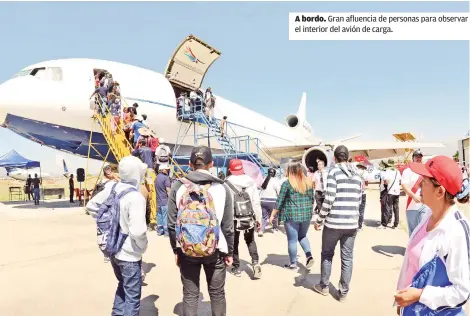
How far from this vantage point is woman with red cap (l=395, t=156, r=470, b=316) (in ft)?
5.03

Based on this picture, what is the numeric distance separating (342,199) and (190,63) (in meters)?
10.4

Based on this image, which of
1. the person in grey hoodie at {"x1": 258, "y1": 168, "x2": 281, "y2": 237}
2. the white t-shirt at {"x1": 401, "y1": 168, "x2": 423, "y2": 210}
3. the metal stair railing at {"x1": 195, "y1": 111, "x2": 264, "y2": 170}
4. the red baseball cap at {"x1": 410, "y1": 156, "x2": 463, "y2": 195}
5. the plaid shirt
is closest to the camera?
the red baseball cap at {"x1": 410, "y1": 156, "x2": 463, "y2": 195}

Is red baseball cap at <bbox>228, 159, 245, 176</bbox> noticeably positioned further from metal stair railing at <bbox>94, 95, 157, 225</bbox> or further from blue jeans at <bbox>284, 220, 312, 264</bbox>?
metal stair railing at <bbox>94, 95, 157, 225</bbox>

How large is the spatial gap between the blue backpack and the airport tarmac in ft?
3.61

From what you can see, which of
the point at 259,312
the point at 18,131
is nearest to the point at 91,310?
the point at 259,312

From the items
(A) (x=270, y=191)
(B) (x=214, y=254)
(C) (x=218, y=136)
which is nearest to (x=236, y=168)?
(B) (x=214, y=254)

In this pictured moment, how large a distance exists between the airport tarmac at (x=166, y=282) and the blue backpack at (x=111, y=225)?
1.10 meters

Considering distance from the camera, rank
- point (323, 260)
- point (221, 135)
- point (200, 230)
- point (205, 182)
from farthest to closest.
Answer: point (221, 135) → point (323, 260) → point (205, 182) → point (200, 230)

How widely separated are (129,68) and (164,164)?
581 centimetres

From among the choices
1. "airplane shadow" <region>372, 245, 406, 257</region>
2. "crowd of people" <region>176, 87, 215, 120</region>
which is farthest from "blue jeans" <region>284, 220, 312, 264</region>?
"crowd of people" <region>176, 87, 215, 120</region>

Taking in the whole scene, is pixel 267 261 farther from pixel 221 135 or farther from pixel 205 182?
pixel 221 135

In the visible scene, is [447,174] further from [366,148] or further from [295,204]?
[366,148]

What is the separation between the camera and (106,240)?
281cm

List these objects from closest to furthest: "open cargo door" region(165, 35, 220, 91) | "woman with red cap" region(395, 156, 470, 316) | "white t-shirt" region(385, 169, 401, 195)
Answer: "woman with red cap" region(395, 156, 470, 316) < "white t-shirt" region(385, 169, 401, 195) < "open cargo door" region(165, 35, 220, 91)
